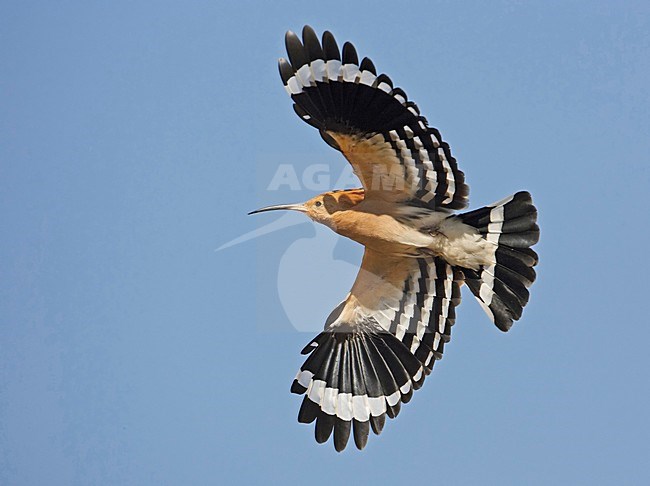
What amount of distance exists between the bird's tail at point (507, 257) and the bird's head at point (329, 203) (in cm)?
60

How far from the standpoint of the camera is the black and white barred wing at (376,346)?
6133 millimetres

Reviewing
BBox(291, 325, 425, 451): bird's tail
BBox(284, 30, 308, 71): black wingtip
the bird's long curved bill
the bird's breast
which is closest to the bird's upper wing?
BBox(284, 30, 308, 71): black wingtip

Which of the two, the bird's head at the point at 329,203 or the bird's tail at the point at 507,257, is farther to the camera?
the bird's head at the point at 329,203

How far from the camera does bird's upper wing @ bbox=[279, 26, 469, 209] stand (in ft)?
17.5

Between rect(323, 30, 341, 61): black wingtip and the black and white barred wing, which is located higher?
rect(323, 30, 341, 61): black wingtip

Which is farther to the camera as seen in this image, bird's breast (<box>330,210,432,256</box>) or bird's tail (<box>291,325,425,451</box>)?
bird's tail (<box>291,325,425,451</box>)

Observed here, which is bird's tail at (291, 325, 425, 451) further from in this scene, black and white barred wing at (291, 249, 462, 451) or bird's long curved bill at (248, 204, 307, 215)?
bird's long curved bill at (248, 204, 307, 215)

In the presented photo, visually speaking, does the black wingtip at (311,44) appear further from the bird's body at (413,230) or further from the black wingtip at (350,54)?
the bird's body at (413,230)

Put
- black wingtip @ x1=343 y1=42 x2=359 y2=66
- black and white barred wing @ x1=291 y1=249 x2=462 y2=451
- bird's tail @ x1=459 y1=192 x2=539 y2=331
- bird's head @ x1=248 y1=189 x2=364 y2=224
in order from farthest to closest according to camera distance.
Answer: black and white barred wing @ x1=291 y1=249 x2=462 y2=451
bird's head @ x1=248 y1=189 x2=364 y2=224
bird's tail @ x1=459 y1=192 x2=539 y2=331
black wingtip @ x1=343 y1=42 x2=359 y2=66

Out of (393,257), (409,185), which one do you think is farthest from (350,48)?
(393,257)

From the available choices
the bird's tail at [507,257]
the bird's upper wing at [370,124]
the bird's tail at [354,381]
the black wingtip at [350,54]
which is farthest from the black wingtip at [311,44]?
the bird's tail at [354,381]

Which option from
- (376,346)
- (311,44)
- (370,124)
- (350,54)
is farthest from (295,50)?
(376,346)

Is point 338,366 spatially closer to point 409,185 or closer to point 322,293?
point 322,293

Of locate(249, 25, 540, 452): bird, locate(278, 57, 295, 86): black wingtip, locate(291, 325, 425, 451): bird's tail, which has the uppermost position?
locate(278, 57, 295, 86): black wingtip
